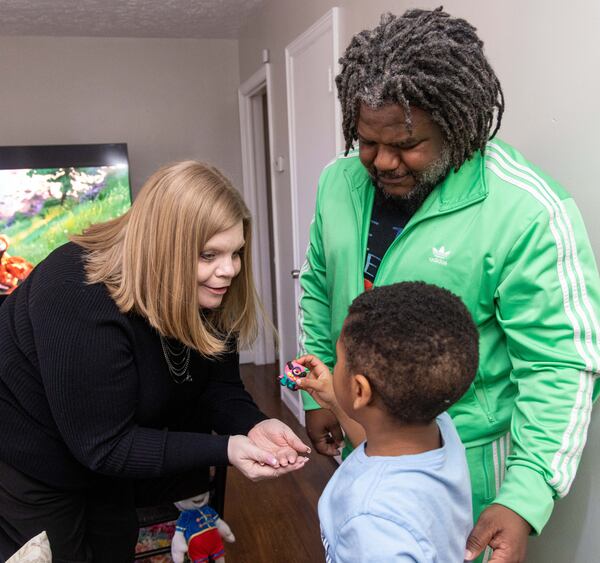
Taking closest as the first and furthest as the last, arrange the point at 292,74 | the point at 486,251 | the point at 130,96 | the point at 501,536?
the point at 501,536 < the point at 486,251 < the point at 292,74 < the point at 130,96

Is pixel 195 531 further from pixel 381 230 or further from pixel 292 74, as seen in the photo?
pixel 292 74

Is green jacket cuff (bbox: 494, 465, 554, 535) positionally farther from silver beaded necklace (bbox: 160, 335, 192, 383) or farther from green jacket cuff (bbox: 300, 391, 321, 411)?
silver beaded necklace (bbox: 160, 335, 192, 383)

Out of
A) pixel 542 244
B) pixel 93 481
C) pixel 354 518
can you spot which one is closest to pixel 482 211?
pixel 542 244

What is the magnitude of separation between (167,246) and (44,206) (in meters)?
3.48

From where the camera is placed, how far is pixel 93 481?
1.37 m

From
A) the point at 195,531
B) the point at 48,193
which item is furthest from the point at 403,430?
the point at 48,193

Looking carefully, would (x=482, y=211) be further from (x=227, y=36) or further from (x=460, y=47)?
(x=227, y=36)

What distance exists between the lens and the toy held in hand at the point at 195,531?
1.78 m

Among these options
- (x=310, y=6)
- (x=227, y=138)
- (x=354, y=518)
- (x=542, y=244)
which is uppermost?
(x=310, y=6)

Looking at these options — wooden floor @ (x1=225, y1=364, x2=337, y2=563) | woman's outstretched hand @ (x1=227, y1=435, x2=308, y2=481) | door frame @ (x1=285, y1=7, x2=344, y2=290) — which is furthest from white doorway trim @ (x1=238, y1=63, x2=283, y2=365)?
woman's outstretched hand @ (x1=227, y1=435, x2=308, y2=481)

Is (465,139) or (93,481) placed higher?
(465,139)

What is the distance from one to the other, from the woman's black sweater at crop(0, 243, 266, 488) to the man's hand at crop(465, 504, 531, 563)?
0.57 metres

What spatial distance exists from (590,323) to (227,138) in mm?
4149

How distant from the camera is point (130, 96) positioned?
15.0 ft
